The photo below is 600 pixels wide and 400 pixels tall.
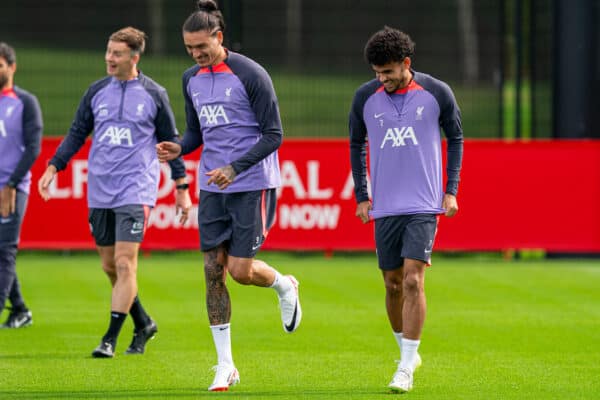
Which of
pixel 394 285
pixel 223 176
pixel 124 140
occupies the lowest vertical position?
pixel 394 285

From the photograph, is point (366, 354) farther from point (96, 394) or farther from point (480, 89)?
point (480, 89)

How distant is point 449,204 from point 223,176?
4.46ft

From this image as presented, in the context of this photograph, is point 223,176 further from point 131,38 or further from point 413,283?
point 131,38

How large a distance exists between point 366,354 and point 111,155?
88.2 inches

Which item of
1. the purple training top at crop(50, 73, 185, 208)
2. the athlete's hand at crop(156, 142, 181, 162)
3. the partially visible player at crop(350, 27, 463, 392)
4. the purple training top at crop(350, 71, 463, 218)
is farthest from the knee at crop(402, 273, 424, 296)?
the purple training top at crop(50, 73, 185, 208)

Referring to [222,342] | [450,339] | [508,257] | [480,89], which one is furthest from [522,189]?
[222,342]

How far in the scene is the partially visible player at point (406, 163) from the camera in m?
8.02

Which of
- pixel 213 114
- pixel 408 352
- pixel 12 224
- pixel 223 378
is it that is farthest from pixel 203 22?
pixel 12 224

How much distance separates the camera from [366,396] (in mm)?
7871

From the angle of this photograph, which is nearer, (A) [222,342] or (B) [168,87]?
(A) [222,342]

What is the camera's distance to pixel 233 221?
27.3 ft

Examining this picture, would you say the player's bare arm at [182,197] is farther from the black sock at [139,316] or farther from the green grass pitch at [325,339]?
the green grass pitch at [325,339]

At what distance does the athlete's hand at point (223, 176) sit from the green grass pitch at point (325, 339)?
3.98 feet

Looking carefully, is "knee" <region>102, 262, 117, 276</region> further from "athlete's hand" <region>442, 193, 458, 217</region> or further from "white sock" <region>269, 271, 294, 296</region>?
"athlete's hand" <region>442, 193, 458, 217</region>
